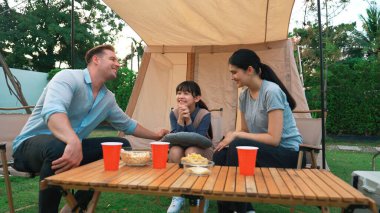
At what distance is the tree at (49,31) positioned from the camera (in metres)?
18.9

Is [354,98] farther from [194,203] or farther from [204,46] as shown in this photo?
[194,203]

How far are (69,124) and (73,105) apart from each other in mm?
426

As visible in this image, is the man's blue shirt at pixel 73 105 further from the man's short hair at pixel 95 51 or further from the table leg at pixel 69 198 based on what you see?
the table leg at pixel 69 198

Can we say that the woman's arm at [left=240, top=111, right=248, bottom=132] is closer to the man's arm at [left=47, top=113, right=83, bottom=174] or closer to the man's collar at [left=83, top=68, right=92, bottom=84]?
the man's collar at [left=83, top=68, right=92, bottom=84]

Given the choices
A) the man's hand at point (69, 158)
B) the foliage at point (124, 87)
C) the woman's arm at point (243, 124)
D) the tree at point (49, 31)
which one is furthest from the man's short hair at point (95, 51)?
the tree at point (49, 31)

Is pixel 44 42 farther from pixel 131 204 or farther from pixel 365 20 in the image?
pixel 131 204

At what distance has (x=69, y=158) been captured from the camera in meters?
1.86

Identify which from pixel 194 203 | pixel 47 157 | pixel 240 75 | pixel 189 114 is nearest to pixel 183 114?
pixel 189 114

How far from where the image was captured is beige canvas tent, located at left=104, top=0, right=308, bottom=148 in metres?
4.05

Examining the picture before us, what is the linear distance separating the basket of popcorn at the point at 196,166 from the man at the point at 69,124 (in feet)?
1.97

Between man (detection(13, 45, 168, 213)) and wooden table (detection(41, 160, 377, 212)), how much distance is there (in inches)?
11.2

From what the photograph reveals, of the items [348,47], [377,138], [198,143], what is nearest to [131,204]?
[198,143]

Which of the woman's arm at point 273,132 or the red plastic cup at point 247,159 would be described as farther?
the woman's arm at point 273,132

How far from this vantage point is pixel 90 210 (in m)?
1.90
